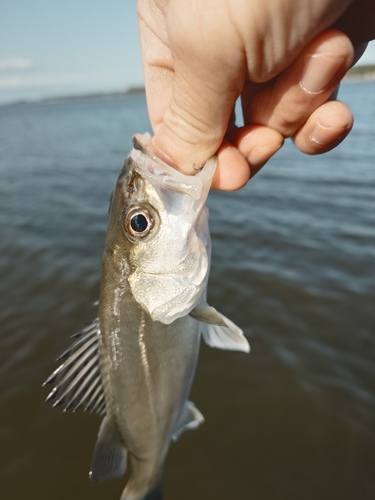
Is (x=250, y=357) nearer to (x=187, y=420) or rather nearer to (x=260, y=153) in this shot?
(x=187, y=420)

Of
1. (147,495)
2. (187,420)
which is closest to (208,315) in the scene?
(187,420)

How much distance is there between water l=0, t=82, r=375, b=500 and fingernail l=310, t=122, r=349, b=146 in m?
2.82

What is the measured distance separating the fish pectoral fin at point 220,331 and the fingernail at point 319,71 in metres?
1.14

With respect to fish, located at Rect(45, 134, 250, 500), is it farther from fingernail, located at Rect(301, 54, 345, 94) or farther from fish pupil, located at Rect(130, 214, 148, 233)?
fingernail, located at Rect(301, 54, 345, 94)

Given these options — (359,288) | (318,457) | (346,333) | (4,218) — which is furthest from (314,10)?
(4,218)

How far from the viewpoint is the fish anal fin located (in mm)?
1952

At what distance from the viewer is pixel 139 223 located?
1846 mm

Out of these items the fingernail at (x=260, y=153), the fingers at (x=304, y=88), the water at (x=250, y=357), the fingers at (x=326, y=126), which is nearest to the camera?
the fingers at (x=304, y=88)

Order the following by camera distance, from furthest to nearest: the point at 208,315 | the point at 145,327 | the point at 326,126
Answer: the point at 145,327
the point at 208,315
the point at 326,126

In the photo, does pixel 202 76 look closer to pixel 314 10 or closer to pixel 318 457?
pixel 314 10

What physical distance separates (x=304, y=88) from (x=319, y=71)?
13cm

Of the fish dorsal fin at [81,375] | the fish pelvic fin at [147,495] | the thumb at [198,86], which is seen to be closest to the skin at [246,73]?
the thumb at [198,86]

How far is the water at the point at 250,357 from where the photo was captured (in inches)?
125

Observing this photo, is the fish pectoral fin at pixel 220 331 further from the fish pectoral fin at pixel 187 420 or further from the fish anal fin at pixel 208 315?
the fish pectoral fin at pixel 187 420
